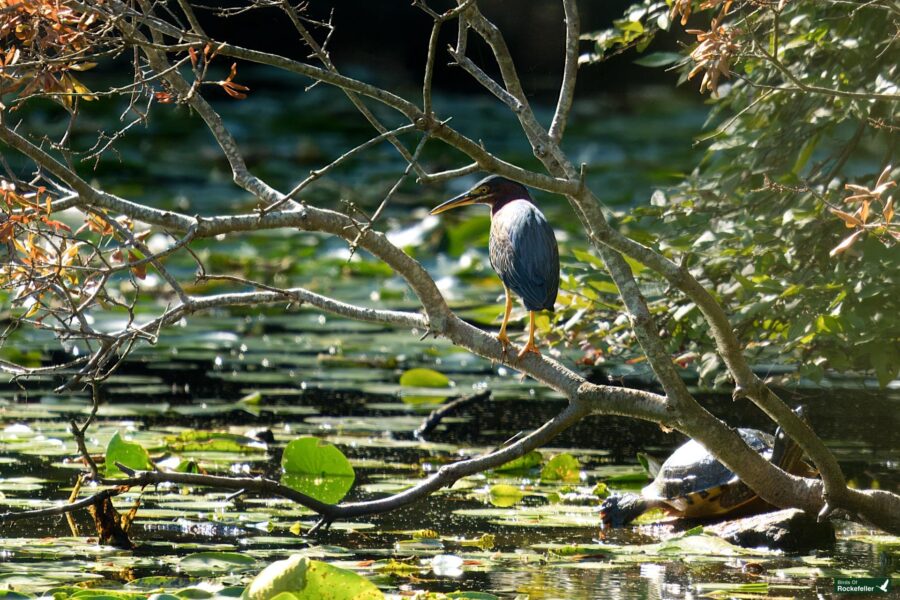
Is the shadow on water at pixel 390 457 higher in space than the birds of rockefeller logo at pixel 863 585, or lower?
higher

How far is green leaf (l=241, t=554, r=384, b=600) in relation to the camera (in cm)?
293

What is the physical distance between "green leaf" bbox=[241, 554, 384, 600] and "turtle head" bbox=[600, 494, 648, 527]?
1472 millimetres

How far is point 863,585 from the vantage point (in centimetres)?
346

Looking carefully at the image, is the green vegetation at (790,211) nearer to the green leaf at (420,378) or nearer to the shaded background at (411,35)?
the green leaf at (420,378)

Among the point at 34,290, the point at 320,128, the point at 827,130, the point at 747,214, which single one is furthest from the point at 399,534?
the point at 320,128

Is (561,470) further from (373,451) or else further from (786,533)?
(786,533)

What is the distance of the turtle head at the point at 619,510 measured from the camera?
430 centimetres

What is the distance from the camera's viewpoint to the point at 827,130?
5020 mm

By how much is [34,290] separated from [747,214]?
2615mm

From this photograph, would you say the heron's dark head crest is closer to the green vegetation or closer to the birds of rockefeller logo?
the green vegetation

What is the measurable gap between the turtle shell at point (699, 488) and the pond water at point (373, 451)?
0.13 meters

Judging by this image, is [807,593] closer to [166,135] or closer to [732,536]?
[732,536]

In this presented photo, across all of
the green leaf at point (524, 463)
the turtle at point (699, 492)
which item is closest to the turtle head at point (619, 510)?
the turtle at point (699, 492)

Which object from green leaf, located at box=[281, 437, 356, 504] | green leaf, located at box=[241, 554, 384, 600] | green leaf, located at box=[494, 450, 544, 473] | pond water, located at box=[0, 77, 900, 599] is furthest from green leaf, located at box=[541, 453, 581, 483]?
green leaf, located at box=[241, 554, 384, 600]
